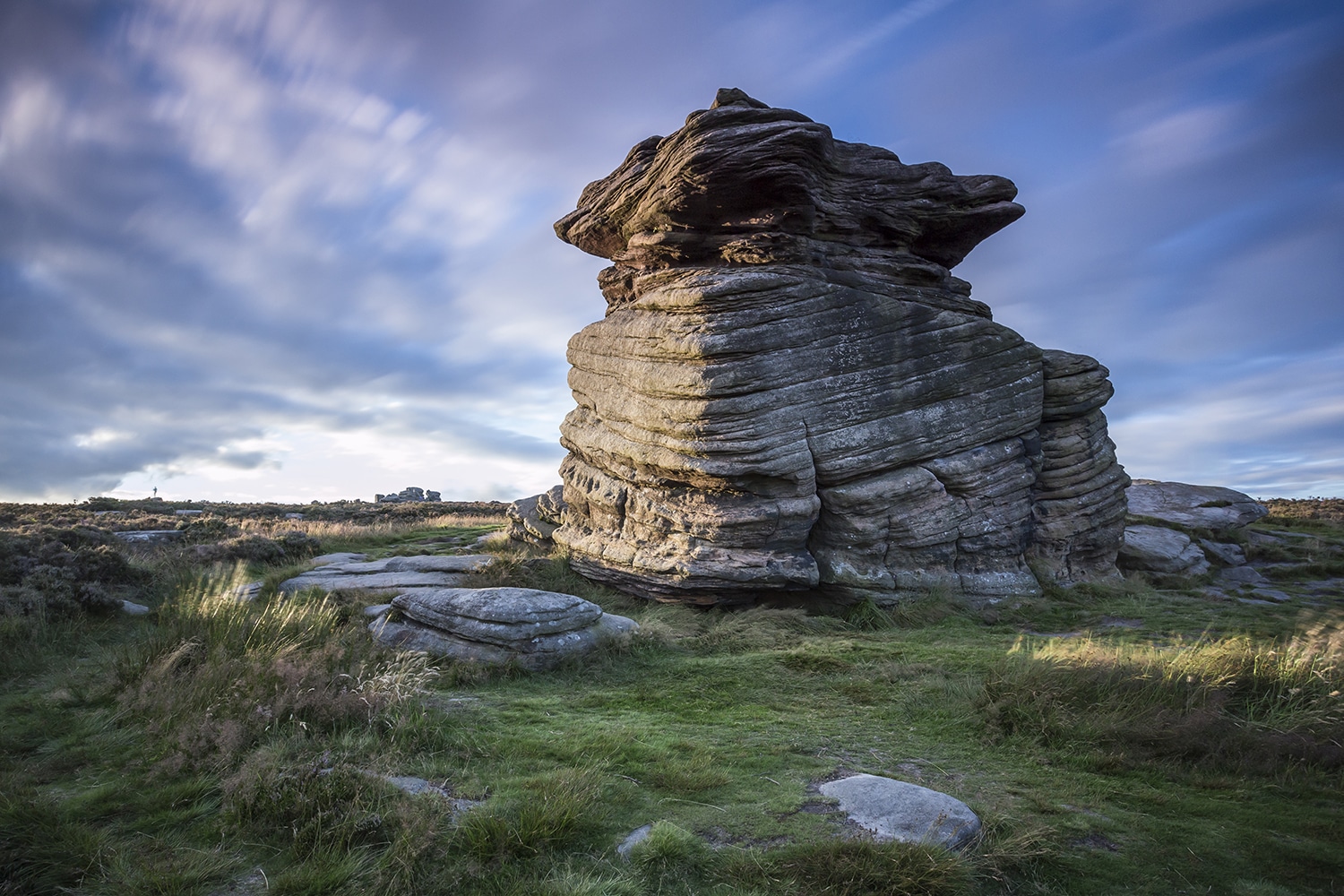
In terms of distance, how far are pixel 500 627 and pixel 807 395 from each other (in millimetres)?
8256

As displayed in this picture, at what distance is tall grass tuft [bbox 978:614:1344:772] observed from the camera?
6.65m

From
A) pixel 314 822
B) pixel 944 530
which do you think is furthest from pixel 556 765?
pixel 944 530

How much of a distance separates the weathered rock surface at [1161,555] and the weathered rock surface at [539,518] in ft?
56.5

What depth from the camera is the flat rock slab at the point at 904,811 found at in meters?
4.83

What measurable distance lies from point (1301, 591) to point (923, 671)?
53.7ft

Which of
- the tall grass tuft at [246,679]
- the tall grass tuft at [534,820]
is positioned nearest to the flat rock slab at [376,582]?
the tall grass tuft at [246,679]

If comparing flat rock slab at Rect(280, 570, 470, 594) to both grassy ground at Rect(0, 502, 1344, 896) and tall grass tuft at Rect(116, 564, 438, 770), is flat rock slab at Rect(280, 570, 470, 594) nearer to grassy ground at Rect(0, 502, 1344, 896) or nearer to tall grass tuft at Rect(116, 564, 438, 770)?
grassy ground at Rect(0, 502, 1344, 896)

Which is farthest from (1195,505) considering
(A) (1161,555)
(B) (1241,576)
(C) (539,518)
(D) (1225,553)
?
(C) (539,518)

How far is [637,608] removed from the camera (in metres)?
15.3

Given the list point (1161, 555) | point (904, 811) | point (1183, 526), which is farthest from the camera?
point (1183, 526)

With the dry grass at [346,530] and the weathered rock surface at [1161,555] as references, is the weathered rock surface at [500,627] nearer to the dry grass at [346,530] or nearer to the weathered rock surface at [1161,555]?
the dry grass at [346,530]

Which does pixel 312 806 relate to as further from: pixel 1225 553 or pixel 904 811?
pixel 1225 553

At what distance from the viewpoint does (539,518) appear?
1992 centimetres

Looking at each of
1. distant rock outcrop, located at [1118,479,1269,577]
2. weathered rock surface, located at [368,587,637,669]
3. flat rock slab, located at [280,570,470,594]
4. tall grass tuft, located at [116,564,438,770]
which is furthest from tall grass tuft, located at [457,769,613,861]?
distant rock outcrop, located at [1118,479,1269,577]
